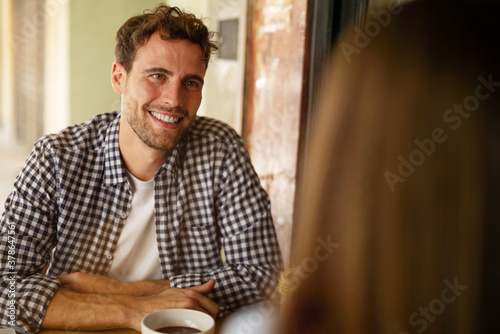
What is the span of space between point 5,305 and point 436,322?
3.51ft

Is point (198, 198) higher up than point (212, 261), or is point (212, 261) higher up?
point (198, 198)

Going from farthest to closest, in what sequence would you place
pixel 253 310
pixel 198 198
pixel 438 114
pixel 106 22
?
pixel 106 22, pixel 198 198, pixel 253 310, pixel 438 114

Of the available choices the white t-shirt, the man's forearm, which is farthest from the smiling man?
the man's forearm

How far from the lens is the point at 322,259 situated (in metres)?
0.51

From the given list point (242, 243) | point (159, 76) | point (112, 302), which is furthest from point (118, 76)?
point (112, 302)

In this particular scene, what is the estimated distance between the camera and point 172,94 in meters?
1.54

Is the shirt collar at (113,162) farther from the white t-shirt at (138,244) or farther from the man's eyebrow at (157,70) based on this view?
the man's eyebrow at (157,70)

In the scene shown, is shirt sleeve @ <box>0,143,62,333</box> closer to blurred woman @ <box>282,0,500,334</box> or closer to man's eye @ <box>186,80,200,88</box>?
man's eye @ <box>186,80,200,88</box>

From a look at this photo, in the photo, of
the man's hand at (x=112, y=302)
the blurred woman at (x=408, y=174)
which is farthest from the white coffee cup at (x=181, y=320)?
the blurred woman at (x=408, y=174)

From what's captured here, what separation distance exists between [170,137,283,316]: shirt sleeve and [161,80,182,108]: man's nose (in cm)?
21

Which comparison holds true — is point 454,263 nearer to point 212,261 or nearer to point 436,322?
point 436,322

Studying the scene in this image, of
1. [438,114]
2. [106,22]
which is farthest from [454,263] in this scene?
[106,22]

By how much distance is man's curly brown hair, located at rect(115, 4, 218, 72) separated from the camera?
5.08 feet

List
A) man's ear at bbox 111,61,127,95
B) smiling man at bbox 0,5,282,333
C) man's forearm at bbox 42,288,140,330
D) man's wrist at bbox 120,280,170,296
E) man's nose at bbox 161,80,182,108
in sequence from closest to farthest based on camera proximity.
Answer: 1. man's forearm at bbox 42,288,140,330
2. man's wrist at bbox 120,280,170,296
3. smiling man at bbox 0,5,282,333
4. man's nose at bbox 161,80,182,108
5. man's ear at bbox 111,61,127,95
